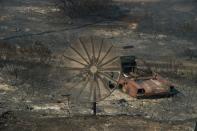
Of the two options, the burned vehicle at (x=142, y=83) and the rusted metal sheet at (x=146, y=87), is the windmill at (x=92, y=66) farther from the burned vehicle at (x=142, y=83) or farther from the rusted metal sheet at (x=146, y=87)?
the rusted metal sheet at (x=146, y=87)

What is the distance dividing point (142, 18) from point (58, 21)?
5747 mm

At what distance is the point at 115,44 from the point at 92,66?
10.2 metres

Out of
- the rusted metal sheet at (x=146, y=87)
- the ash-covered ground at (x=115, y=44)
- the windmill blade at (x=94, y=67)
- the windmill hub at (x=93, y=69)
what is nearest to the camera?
the windmill blade at (x=94, y=67)

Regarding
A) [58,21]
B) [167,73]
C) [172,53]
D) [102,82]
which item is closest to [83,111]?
[102,82]

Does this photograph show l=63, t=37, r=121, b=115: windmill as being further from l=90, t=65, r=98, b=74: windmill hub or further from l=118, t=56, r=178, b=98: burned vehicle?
l=118, t=56, r=178, b=98: burned vehicle

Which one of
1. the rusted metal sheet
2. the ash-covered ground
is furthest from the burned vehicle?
the ash-covered ground

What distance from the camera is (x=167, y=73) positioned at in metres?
20.7

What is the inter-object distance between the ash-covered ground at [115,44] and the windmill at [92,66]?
1228 mm

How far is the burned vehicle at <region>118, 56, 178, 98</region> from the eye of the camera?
17.8m

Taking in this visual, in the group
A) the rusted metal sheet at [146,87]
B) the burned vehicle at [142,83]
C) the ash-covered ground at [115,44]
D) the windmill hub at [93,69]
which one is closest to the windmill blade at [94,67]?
the windmill hub at [93,69]

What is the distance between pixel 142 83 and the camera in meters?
18.3

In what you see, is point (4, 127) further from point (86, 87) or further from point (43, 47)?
point (43, 47)

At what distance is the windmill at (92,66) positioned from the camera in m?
14.1

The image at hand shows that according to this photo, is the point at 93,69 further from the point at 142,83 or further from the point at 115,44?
the point at 115,44
